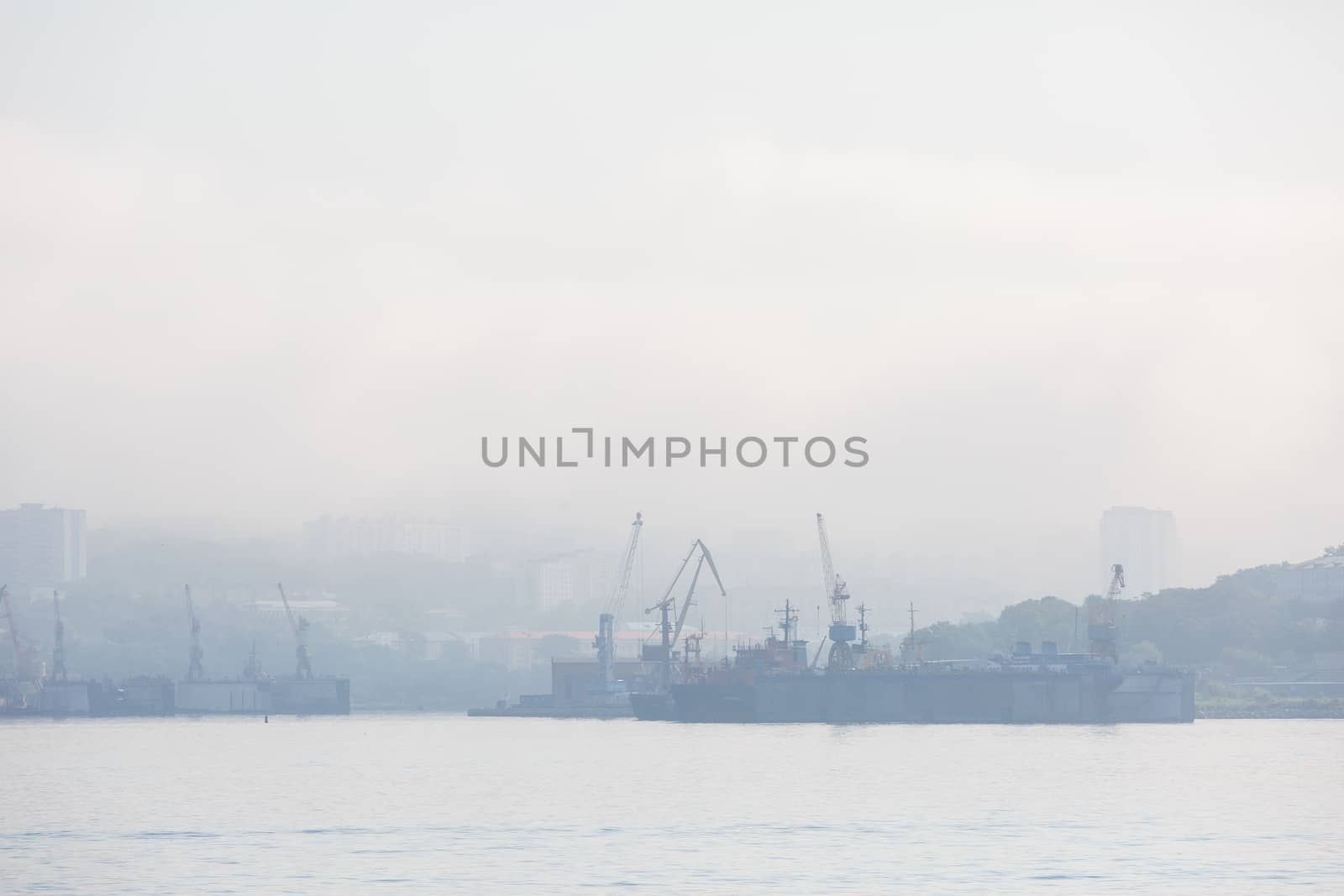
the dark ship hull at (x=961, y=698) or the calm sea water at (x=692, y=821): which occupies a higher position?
the dark ship hull at (x=961, y=698)

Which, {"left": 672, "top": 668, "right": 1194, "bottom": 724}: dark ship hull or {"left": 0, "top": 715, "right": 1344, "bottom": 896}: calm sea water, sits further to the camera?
{"left": 672, "top": 668, "right": 1194, "bottom": 724}: dark ship hull

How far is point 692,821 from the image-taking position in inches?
3300

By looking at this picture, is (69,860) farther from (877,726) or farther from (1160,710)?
(1160,710)

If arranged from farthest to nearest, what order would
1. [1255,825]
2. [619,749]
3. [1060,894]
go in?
[619,749]
[1255,825]
[1060,894]

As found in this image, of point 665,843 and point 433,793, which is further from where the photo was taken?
point 433,793

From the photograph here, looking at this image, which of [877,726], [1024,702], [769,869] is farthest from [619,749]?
[769,869]

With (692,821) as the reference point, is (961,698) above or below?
above

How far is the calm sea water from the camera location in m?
65.9

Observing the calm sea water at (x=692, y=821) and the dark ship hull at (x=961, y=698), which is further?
the dark ship hull at (x=961, y=698)

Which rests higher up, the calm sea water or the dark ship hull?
the dark ship hull

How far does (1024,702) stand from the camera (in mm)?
196625

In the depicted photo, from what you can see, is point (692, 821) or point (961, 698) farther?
point (961, 698)

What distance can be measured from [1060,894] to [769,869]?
10.2 meters

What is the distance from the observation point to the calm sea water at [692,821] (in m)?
65.9
